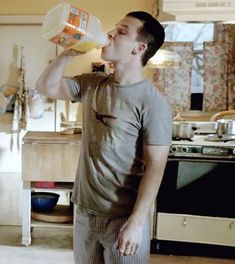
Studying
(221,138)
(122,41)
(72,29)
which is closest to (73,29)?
(72,29)

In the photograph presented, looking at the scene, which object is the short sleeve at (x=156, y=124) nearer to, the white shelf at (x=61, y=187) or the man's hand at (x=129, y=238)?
the man's hand at (x=129, y=238)

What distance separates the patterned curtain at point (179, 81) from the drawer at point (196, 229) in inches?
82.4

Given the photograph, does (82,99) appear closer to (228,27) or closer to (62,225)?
(62,225)

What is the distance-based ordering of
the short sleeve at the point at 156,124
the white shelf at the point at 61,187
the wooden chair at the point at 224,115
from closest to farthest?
1. the short sleeve at the point at 156,124
2. the white shelf at the point at 61,187
3. the wooden chair at the point at 224,115

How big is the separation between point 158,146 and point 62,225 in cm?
194

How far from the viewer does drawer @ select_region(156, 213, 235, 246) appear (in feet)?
9.29

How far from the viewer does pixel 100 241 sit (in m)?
1.34

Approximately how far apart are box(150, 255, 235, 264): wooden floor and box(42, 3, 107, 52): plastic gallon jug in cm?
196

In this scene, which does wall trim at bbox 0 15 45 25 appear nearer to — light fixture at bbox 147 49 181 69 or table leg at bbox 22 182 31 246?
light fixture at bbox 147 49 181 69

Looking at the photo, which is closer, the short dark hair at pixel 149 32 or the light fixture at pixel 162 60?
the short dark hair at pixel 149 32

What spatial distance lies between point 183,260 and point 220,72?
2.60m

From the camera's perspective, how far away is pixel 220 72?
471 centimetres

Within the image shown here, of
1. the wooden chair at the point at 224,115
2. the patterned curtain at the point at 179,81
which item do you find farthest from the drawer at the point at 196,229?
the patterned curtain at the point at 179,81

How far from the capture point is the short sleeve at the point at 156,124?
1.23m
